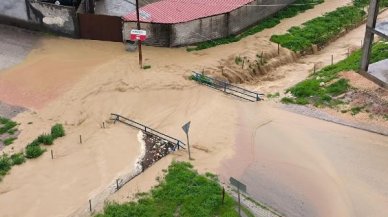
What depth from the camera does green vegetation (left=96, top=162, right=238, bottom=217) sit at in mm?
20375

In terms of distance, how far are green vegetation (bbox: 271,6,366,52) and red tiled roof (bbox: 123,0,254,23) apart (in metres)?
3.75

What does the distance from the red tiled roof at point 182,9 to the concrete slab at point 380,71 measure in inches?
439

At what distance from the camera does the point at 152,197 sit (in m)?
21.2

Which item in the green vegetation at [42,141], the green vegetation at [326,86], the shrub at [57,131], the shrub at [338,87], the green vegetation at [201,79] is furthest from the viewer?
the green vegetation at [201,79]

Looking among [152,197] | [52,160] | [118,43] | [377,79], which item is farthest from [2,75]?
[377,79]

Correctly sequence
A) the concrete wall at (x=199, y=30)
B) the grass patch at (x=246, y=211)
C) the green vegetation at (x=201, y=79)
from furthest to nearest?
the concrete wall at (x=199, y=30) < the green vegetation at (x=201, y=79) < the grass patch at (x=246, y=211)

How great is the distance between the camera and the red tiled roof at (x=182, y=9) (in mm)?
33938

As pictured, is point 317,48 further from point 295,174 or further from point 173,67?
point 295,174

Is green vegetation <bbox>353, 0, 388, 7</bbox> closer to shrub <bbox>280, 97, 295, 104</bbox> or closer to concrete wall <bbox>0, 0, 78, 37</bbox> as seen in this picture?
shrub <bbox>280, 97, 295, 104</bbox>

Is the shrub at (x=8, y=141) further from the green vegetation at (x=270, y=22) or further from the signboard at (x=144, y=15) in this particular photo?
the green vegetation at (x=270, y=22)

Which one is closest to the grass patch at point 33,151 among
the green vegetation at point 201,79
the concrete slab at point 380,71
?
the green vegetation at point 201,79

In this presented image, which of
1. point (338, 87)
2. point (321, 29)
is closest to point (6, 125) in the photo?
point (338, 87)

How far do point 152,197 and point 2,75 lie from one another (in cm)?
1523

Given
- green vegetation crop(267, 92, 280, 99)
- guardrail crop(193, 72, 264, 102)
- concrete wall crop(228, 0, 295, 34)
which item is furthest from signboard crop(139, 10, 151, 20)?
green vegetation crop(267, 92, 280, 99)
